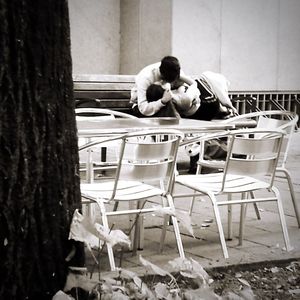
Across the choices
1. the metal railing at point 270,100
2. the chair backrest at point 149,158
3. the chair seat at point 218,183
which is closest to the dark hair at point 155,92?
the chair seat at point 218,183

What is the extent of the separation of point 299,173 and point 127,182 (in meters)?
5.11

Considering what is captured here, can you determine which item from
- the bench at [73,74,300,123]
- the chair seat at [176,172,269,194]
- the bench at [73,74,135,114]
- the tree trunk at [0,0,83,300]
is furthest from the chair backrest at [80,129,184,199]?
the bench at [73,74,135,114]

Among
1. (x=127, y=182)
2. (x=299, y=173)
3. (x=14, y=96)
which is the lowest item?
(x=299, y=173)

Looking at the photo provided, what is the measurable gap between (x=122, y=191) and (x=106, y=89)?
826 cm

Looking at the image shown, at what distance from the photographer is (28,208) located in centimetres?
273

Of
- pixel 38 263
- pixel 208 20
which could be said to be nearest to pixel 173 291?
pixel 38 263

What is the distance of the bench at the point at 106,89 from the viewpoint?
12164 millimetres

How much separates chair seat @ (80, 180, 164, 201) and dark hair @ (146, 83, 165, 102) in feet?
12.2

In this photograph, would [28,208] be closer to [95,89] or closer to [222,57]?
[95,89]

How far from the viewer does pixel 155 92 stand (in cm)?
850

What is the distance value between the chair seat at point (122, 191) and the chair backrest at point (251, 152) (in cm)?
53

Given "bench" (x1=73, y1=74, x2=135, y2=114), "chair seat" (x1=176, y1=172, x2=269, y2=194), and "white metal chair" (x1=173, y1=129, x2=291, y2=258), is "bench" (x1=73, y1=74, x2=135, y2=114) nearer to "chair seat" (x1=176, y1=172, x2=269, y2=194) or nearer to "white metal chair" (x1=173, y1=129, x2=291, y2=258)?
"chair seat" (x1=176, y1=172, x2=269, y2=194)

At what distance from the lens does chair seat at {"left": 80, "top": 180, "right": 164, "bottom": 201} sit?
4.46 m

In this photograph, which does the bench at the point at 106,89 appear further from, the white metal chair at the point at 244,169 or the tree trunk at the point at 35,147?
the tree trunk at the point at 35,147
